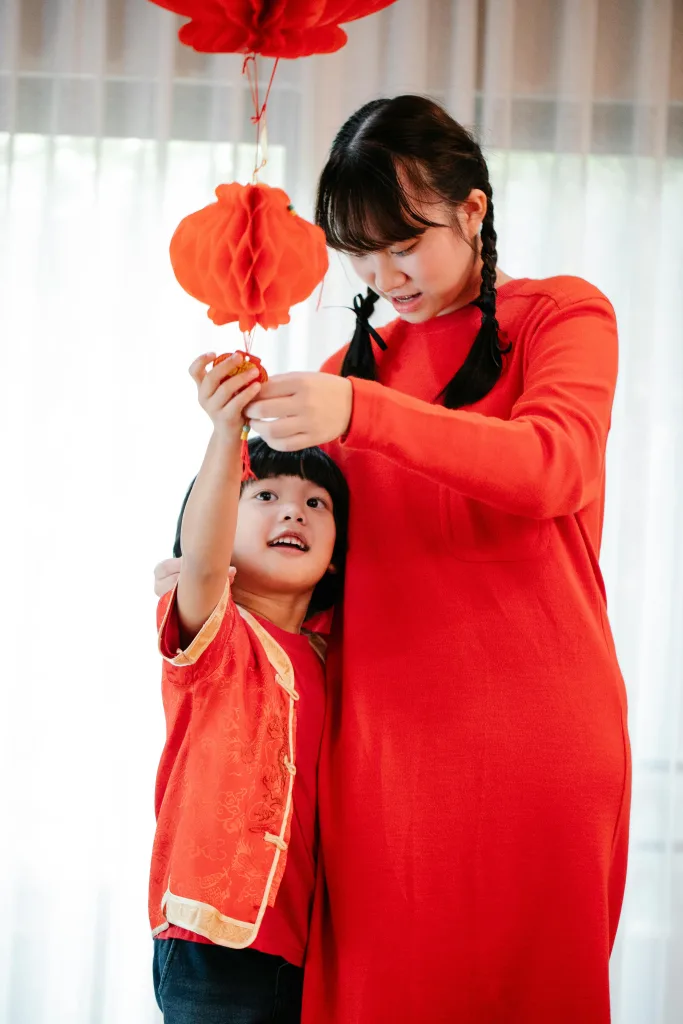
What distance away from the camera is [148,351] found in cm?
196

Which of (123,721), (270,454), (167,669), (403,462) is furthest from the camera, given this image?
(123,721)

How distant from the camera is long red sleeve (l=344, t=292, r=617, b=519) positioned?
80 cm

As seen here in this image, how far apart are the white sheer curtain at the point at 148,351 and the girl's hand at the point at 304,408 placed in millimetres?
1198

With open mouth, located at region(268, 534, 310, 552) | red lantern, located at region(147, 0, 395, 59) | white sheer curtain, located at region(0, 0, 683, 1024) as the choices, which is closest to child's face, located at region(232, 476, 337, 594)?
open mouth, located at region(268, 534, 310, 552)

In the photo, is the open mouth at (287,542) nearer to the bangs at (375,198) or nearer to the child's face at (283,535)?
the child's face at (283,535)

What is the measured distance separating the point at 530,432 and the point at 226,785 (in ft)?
1.48

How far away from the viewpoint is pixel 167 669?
0.94 metres

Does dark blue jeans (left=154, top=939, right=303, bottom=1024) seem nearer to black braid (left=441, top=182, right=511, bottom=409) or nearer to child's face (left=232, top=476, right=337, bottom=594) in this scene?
child's face (left=232, top=476, right=337, bottom=594)

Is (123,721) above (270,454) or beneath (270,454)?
beneath

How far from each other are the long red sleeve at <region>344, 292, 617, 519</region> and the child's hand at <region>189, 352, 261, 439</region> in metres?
0.09

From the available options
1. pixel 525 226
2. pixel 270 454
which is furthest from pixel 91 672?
pixel 525 226

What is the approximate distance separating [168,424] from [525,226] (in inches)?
34.1

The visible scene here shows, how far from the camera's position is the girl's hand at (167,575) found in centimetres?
101

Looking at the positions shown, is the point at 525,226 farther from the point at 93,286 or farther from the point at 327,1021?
the point at 327,1021
